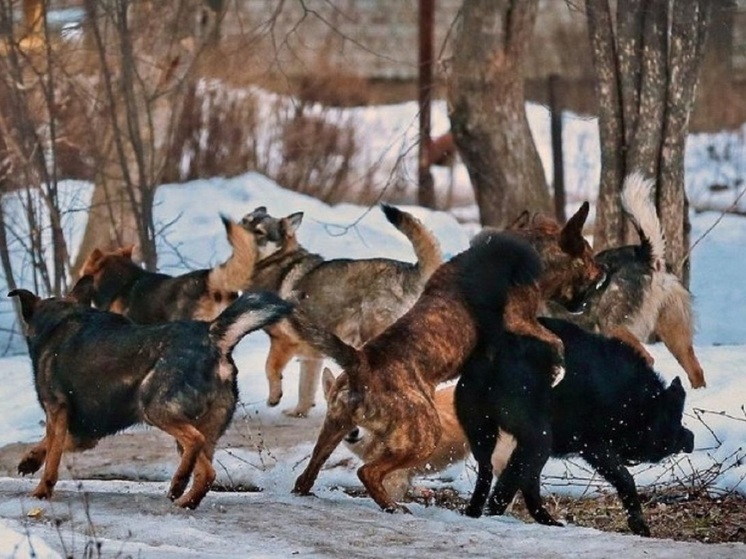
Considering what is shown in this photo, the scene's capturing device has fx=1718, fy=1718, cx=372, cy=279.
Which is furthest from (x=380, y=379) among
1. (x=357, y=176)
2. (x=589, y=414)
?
(x=357, y=176)

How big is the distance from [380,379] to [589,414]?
122cm

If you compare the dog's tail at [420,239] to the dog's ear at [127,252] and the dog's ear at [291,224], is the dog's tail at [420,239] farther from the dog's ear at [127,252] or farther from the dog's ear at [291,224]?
the dog's ear at [127,252]

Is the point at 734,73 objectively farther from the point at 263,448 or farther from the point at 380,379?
the point at 380,379

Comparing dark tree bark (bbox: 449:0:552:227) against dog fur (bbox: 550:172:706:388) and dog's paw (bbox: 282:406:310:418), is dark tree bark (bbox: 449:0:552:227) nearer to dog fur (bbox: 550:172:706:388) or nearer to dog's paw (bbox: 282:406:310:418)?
dog's paw (bbox: 282:406:310:418)

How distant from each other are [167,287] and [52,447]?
4525 mm

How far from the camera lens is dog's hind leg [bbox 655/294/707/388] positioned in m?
11.7

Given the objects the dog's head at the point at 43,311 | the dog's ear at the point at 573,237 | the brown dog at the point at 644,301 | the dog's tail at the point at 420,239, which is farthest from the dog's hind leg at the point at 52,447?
the brown dog at the point at 644,301

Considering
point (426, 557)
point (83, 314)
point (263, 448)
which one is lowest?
point (263, 448)

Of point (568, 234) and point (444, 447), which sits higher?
point (568, 234)

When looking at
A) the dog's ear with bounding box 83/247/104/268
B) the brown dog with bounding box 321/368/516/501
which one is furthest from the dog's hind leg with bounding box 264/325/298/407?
the brown dog with bounding box 321/368/516/501

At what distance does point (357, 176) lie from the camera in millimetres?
22719

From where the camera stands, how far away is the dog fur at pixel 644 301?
11398 mm

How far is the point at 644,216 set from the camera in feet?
36.3

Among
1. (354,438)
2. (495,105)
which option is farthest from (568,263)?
(495,105)
